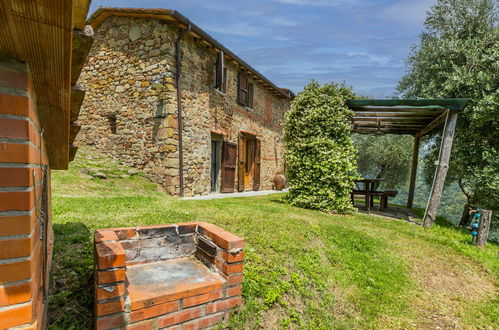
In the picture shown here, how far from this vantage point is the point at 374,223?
21.8ft

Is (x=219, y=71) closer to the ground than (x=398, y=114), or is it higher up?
higher up

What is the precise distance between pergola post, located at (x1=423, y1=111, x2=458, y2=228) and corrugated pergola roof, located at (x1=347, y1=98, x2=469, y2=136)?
33 cm

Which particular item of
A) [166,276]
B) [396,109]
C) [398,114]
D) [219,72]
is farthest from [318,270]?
[219,72]

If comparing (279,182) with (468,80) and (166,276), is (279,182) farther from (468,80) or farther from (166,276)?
(166,276)

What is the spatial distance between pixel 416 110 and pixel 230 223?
571 cm

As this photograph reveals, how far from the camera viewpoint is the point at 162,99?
317 inches

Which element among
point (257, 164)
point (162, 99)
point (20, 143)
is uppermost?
point (162, 99)

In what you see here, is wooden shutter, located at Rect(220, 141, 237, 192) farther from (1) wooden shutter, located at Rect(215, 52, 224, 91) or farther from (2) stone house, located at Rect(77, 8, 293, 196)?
(1) wooden shutter, located at Rect(215, 52, 224, 91)

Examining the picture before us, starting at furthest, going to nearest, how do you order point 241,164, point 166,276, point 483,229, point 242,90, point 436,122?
point 242,90 < point 241,164 < point 436,122 < point 483,229 < point 166,276

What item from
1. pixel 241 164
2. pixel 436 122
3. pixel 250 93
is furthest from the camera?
pixel 250 93

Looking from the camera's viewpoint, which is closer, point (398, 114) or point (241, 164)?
point (398, 114)

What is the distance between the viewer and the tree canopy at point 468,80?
723 centimetres

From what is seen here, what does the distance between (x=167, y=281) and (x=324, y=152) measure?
5662 mm

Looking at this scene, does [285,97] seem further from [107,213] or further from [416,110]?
[107,213]
